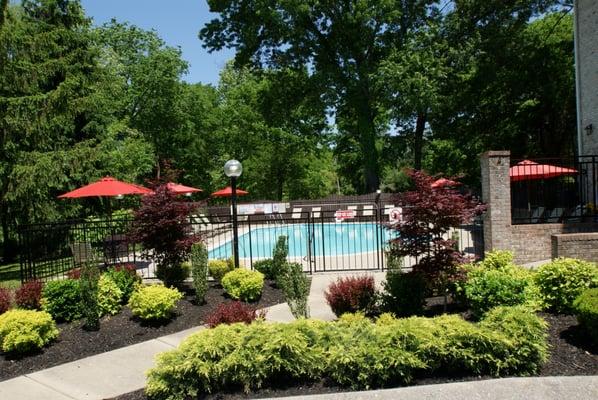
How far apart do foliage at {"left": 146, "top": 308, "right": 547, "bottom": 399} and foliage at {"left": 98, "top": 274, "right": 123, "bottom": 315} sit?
3.59 meters

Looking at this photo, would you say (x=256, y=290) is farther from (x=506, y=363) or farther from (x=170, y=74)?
(x=170, y=74)

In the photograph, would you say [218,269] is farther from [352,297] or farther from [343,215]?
[343,215]

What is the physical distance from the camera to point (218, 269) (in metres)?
10.2

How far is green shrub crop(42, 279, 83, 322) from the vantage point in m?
7.79

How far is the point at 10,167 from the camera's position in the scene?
55.1 ft

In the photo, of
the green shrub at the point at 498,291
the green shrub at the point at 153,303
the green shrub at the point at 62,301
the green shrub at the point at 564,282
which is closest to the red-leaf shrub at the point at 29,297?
the green shrub at the point at 62,301

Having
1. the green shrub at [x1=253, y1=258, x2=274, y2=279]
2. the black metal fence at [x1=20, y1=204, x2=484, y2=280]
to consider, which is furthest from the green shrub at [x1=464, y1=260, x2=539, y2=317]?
the green shrub at [x1=253, y1=258, x2=274, y2=279]

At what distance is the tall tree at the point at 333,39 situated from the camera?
27953 millimetres

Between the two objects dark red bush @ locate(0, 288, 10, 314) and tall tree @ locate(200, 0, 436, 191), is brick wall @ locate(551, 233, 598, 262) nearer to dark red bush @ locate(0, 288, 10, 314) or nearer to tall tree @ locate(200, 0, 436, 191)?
dark red bush @ locate(0, 288, 10, 314)

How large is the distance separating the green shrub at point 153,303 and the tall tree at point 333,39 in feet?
73.5

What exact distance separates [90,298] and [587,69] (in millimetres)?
15548

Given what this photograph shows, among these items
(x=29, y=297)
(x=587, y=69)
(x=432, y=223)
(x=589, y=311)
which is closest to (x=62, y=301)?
(x=29, y=297)

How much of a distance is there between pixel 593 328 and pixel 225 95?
43.7m

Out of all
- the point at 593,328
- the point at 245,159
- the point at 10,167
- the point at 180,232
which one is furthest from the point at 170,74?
the point at 593,328
